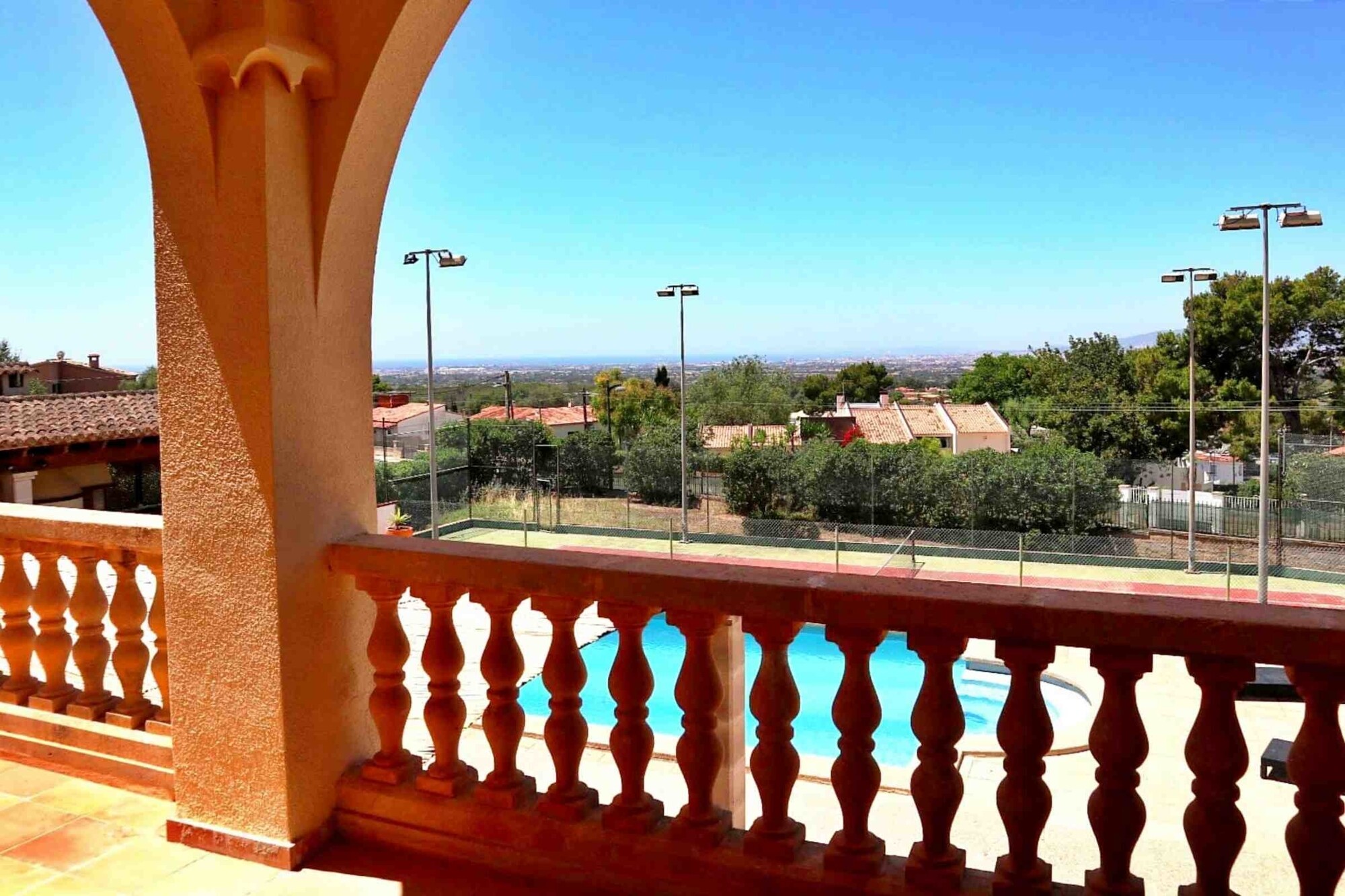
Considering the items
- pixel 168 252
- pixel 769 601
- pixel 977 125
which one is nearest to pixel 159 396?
pixel 168 252

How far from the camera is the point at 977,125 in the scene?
171 ft

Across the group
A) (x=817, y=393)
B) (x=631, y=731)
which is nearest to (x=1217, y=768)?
(x=631, y=731)

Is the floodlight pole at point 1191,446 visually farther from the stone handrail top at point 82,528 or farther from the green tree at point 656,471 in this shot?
the stone handrail top at point 82,528

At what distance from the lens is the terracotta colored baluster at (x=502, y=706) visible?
1.86m

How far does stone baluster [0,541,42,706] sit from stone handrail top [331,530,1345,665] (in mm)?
1178

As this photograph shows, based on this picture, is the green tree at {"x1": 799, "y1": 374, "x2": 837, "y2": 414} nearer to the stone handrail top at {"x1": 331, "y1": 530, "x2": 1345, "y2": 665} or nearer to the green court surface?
the green court surface

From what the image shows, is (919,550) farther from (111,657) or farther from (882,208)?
(882,208)

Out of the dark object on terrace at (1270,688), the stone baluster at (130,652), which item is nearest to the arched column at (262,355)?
the stone baluster at (130,652)

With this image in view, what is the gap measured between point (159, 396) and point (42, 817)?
1.05 metres

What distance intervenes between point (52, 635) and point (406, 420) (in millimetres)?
36850

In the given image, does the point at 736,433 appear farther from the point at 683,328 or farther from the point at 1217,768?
the point at 1217,768

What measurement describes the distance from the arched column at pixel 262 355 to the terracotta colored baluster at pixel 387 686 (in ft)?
0.28

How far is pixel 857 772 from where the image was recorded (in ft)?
5.10

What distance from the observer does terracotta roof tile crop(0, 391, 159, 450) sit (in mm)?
9023
